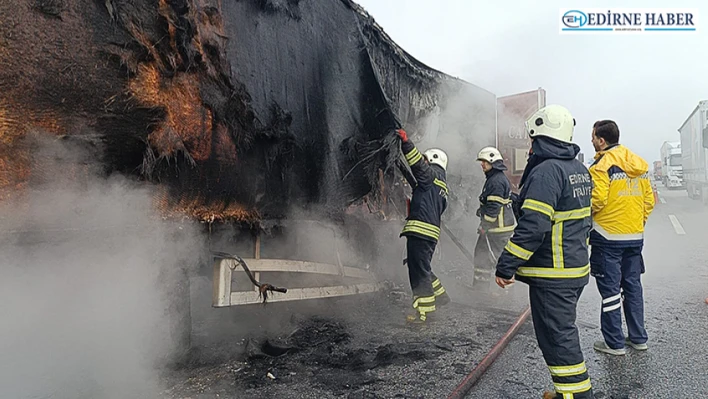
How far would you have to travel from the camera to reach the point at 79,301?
237 centimetres

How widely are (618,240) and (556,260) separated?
49.2 inches

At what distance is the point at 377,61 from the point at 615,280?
253 centimetres

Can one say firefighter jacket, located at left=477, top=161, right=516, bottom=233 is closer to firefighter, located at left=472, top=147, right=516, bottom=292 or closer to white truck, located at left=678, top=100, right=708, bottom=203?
firefighter, located at left=472, top=147, right=516, bottom=292

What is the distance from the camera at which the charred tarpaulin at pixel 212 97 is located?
183cm

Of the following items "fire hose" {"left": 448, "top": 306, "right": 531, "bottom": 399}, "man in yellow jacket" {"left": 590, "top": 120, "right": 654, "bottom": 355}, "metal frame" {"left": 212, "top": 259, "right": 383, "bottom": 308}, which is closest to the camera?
"fire hose" {"left": 448, "top": 306, "right": 531, "bottom": 399}

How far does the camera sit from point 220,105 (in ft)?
8.16

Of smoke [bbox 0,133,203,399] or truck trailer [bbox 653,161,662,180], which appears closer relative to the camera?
smoke [bbox 0,133,203,399]

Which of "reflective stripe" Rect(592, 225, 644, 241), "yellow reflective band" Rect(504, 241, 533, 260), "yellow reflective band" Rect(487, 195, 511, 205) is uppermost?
"yellow reflective band" Rect(487, 195, 511, 205)

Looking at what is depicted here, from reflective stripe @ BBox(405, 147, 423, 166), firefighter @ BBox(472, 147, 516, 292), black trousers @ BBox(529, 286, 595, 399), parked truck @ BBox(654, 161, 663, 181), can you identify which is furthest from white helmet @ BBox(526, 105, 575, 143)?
parked truck @ BBox(654, 161, 663, 181)

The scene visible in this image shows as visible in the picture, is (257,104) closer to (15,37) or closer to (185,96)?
(185,96)

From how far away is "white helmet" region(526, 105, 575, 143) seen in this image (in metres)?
2.68

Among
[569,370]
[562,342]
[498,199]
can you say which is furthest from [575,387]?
[498,199]

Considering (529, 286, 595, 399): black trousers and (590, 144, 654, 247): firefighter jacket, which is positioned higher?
(590, 144, 654, 247): firefighter jacket

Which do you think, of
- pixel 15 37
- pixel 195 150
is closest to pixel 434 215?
pixel 195 150
